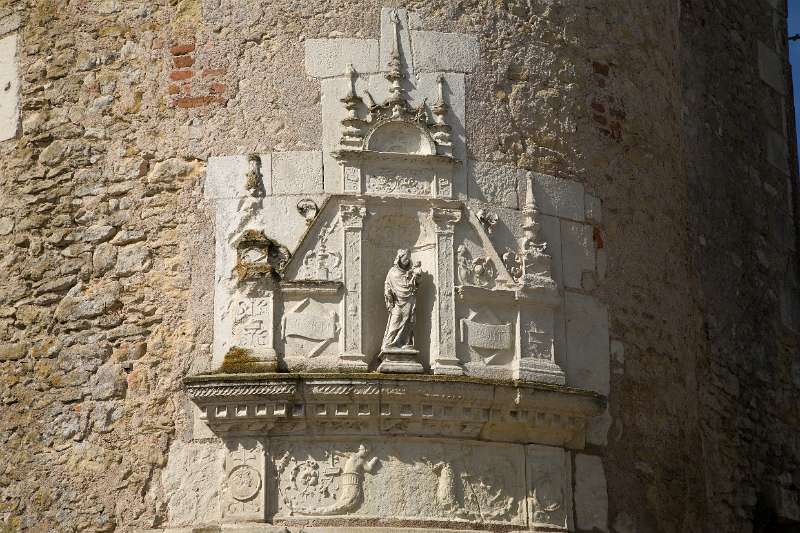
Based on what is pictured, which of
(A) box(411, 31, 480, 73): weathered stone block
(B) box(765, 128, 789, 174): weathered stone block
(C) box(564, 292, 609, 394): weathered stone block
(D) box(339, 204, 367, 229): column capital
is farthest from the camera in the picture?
(B) box(765, 128, 789, 174): weathered stone block

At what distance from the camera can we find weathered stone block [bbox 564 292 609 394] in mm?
10352

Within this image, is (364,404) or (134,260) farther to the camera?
(134,260)

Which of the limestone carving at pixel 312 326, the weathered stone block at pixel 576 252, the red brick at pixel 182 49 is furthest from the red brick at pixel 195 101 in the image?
the weathered stone block at pixel 576 252

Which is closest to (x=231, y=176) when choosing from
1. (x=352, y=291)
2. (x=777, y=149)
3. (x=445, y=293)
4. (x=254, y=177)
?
(x=254, y=177)

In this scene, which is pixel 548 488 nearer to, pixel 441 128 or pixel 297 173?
pixel 441 128

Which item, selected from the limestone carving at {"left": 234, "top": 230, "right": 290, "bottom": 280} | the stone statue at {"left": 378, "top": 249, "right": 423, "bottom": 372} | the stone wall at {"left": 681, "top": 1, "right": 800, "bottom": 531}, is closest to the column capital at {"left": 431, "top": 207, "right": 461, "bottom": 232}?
the stone statue at {"left": 378, "top": 249, "right": 423, "bottom": 372}

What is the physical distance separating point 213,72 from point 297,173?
90 centimetres

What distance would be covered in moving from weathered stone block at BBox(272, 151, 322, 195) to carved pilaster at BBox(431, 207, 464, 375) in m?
0.73

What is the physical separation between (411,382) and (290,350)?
28.8 inches

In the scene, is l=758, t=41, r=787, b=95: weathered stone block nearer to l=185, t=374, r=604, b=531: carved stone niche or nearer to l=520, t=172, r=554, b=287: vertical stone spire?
l=520, t=172, r=554, b=287: vertical stone spire

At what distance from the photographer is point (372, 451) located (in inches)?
382

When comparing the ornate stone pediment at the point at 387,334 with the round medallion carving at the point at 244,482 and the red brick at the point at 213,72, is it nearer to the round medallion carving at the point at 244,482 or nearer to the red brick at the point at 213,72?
the round medallion carving at the point at 244,482

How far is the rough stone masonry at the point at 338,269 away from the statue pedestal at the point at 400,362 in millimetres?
34

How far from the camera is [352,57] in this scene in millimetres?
10383
